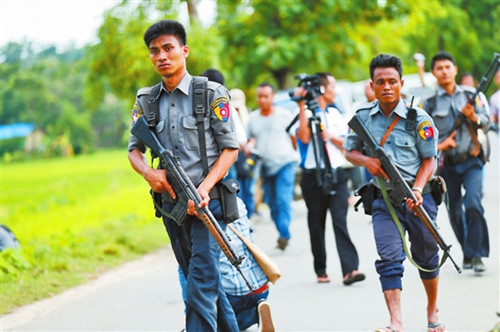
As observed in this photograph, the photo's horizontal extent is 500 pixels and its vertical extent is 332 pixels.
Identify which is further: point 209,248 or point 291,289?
point 291,289

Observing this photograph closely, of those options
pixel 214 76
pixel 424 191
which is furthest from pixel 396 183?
pixel 214 76

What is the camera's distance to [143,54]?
57.3 feet

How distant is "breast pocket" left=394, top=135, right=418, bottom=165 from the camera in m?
6.20

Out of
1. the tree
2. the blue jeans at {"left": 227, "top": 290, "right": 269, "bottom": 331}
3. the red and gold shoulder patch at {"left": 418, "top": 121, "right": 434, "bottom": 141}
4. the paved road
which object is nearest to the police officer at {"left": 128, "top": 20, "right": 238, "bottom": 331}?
the blue jeans at {"left": 227, "top": 290, "right": 269, "bottom": 331}

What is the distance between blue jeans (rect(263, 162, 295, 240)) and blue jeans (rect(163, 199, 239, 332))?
5.18 m

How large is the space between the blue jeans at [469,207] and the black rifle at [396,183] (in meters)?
2.18

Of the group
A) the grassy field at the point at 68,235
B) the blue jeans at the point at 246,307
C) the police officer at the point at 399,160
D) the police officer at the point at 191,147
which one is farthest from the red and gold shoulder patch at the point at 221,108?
the grassy field at the point at 68,235

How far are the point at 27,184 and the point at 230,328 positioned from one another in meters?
24.5

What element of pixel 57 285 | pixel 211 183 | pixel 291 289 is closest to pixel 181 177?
pixel 211 183

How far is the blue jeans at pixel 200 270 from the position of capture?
5.42 meters

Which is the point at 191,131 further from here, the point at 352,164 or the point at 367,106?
the point at 352,164

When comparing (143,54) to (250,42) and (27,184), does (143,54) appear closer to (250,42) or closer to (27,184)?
(250,42)

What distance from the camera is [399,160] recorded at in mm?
6227

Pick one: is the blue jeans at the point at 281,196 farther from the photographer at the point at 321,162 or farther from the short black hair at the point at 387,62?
the short black hair at the point at 387,62
